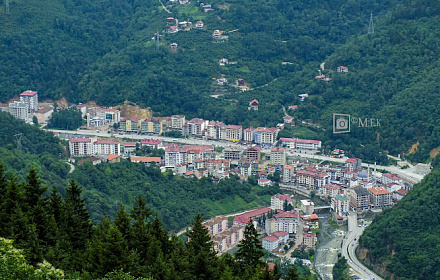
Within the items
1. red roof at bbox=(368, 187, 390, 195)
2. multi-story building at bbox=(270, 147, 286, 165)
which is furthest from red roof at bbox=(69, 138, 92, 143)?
red roof at bbox=(368, 187, 390, 195)

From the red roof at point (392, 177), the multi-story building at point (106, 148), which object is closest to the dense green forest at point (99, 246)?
the red roof at point (392, 177)

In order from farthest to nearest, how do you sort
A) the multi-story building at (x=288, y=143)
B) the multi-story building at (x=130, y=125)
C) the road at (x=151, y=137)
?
the multi-story building at (x=130, y=125)
the road at (x=151, y=137)
the multi-story building at (x=288, y=143)

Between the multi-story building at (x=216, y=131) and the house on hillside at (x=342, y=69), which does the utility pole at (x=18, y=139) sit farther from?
the house on hillside at (x=342, y=69)

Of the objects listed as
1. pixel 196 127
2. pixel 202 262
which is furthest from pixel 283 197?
pixel 202 262

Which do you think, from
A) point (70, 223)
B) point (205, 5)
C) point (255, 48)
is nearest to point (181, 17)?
point (205, 5)

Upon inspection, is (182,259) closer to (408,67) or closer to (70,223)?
(70,223)

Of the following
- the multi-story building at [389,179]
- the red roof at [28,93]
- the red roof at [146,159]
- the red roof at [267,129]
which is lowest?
the multi-story building at [389,179]

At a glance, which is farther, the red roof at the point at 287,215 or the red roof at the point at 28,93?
the red roof at the point at 28,93

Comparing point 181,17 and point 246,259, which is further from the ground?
point 181,17
